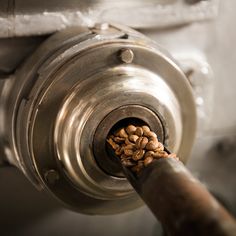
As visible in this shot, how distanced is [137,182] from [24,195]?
0.20 m

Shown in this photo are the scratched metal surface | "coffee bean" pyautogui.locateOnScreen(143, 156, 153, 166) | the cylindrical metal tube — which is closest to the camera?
the cylindrical metal tube

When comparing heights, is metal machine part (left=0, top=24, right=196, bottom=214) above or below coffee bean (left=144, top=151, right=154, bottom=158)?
above

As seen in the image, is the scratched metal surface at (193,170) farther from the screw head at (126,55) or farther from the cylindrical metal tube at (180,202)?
the cylindrical metal tube at (180,202)

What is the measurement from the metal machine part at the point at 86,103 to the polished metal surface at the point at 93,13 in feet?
0.06

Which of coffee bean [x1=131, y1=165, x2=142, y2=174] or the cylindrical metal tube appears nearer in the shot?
the cylindrical metal tube

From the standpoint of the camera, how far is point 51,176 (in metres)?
0.46

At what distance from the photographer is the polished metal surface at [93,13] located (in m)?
0.48

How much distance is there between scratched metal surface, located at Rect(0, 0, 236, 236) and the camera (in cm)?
55

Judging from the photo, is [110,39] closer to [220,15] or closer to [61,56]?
[61,56]

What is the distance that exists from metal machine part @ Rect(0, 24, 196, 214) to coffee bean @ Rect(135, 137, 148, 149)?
23 millimetres

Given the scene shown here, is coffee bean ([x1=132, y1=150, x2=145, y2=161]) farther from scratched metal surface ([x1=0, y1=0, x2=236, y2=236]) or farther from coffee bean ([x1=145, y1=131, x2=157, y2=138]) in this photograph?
scratched metal surface ([x1=0, y1=0, x2=236, y2=236])

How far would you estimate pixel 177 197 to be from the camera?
325mm

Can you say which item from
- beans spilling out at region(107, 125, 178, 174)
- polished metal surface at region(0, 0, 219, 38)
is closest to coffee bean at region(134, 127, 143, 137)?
beans spilling out at region(107, 125, 178, 174)

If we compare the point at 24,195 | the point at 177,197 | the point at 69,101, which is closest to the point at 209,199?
the point at 177,197
